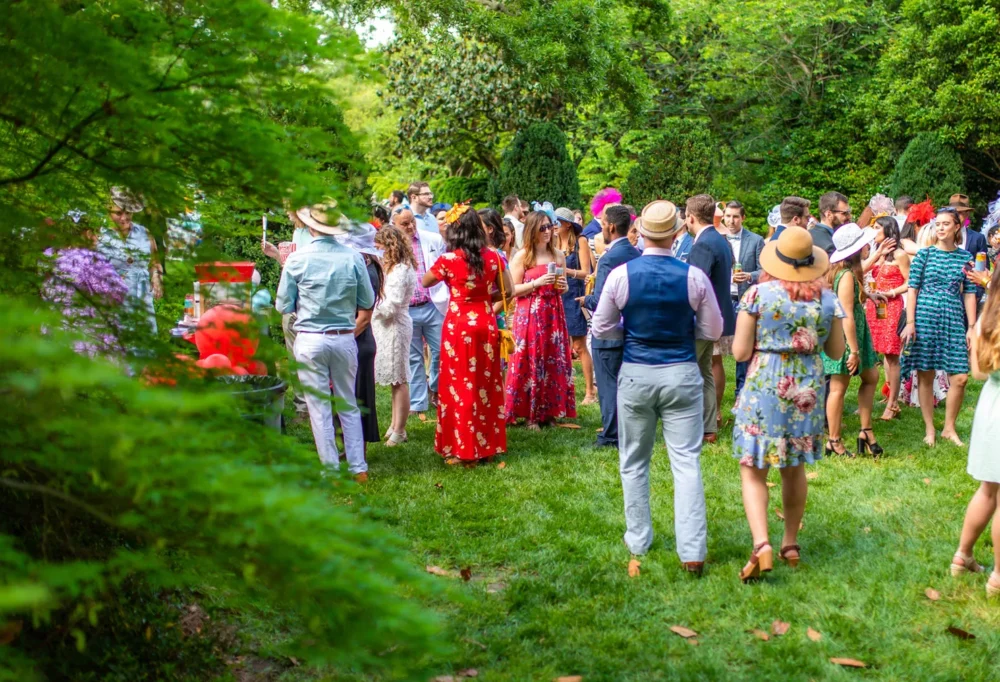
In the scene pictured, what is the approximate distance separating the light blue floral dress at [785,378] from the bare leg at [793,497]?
12 cm

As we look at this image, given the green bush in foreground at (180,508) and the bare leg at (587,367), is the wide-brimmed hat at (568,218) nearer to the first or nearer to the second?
the bare leg at (587,367)

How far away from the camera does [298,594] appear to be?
2289 millimetres

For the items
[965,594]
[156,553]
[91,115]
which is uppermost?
[91,115]

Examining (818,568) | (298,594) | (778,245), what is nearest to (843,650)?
(818,568)

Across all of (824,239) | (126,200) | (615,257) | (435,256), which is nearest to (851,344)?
(824,239)

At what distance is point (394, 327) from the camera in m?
8.91

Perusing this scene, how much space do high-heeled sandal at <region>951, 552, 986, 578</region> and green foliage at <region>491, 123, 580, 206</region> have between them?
14391 millimetres

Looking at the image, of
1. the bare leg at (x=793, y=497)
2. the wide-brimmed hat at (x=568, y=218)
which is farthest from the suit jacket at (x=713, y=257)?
the bare leg at (x=793, y=497)

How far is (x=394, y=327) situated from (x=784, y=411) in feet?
14.6

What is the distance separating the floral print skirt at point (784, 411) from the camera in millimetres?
5273

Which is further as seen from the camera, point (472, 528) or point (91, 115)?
point (472, 528)

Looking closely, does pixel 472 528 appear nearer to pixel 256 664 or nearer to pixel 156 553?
pixel 256 664

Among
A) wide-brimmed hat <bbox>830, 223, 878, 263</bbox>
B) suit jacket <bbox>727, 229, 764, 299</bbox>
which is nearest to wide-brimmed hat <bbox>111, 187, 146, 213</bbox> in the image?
wide-brimmed hat <bbox>830, 223, 878, 263</bbox>

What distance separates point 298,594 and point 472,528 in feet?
13.7
